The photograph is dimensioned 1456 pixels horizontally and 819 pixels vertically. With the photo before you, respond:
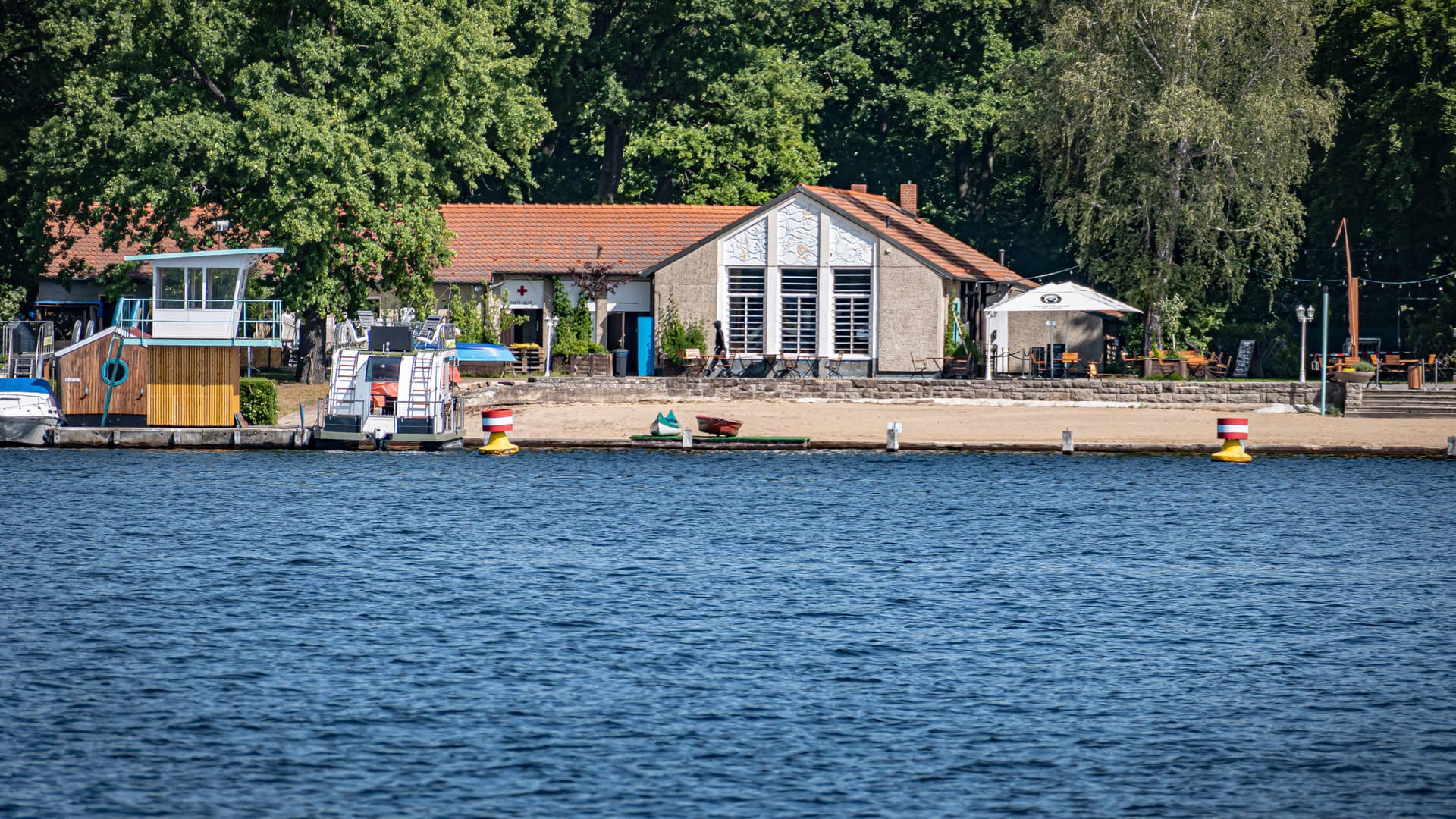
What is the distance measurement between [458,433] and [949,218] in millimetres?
34996

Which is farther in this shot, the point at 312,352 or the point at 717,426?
the point at 312,352

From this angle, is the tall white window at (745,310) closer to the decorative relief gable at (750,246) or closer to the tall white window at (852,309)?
the decorative relief gable at (750,246)

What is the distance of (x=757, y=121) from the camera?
64188 millimetres

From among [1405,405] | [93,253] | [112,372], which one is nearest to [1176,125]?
[1405,405]

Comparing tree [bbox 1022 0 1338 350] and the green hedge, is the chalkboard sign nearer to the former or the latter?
tree [bbox 1022 0 1338 350]

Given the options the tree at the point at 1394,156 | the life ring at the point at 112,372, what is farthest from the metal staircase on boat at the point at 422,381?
the tree at the point at 1394,156

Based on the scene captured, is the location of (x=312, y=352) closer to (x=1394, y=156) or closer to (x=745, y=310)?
(x=745, y=310)

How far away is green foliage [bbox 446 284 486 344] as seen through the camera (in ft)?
168

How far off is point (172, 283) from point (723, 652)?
24.6m

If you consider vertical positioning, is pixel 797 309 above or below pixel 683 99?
below

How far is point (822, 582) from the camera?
25.5m

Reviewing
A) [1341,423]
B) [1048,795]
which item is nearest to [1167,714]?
[1048,795]

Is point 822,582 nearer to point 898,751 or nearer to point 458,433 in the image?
point 898,751

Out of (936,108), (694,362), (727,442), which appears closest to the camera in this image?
(727,442)
